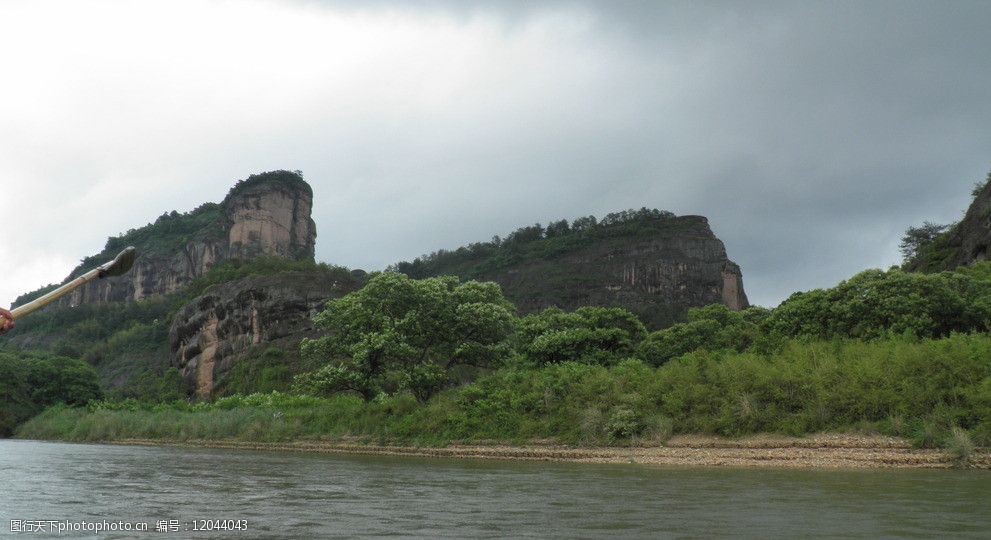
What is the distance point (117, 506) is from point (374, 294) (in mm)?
29328

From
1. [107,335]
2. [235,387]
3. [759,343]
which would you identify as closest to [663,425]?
[759,343]

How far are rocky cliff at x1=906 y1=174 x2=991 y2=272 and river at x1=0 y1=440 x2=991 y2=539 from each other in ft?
147

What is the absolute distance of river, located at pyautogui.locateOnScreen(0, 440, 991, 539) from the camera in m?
8.87

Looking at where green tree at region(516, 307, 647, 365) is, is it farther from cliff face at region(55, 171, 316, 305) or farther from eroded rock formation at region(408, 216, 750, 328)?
cliff face at region(55, 171, 316, 305)

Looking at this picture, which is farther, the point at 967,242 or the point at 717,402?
the point at 967,242

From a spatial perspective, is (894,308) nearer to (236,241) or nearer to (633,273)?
(633,273)

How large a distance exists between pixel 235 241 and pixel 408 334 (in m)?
132

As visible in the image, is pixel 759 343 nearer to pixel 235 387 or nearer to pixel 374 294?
pixel 374 294

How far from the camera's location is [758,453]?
23.9 m

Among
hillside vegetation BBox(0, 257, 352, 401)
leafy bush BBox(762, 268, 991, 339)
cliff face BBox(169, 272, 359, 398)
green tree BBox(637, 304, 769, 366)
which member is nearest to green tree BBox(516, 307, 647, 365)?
green tree BBox(637, 304, 769, 366)

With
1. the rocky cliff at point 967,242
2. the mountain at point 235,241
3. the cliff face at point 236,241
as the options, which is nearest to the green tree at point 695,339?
the rocky cliff at point 967,242

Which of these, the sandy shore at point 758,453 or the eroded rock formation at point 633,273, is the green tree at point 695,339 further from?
the eroded rock formation at point 633,273

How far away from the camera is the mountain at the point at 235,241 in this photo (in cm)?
16150

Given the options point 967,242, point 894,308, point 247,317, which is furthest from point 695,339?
point 247,317
